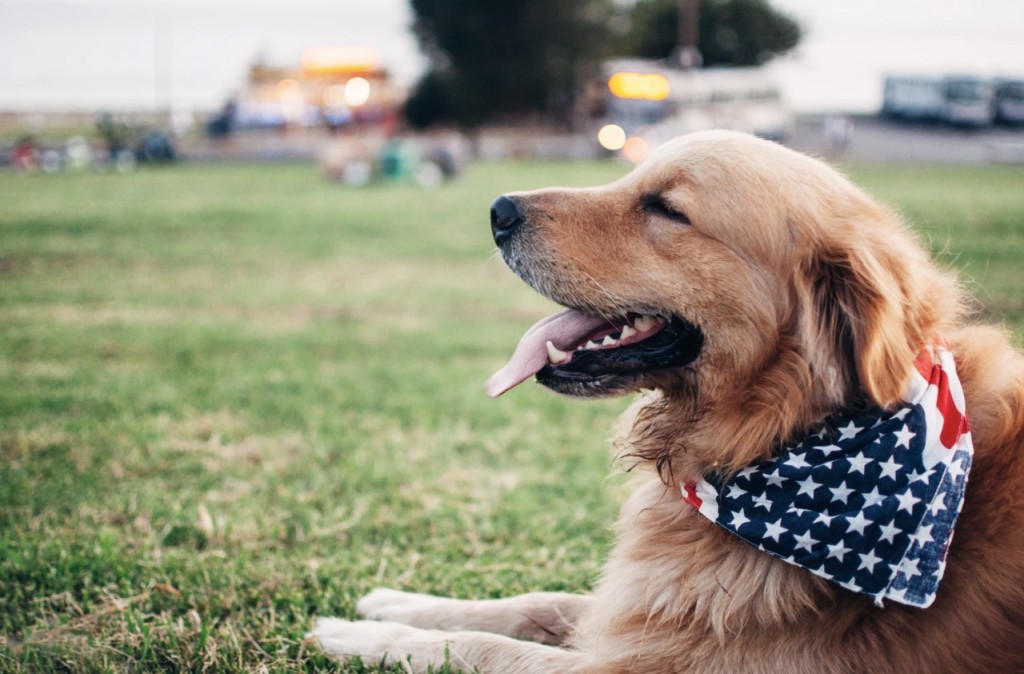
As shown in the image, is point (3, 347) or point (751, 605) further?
point (3, 347)

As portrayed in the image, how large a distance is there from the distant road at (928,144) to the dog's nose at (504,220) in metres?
30.1

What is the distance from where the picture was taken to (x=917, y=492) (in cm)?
225

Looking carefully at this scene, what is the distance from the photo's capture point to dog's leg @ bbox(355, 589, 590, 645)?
3.03 metres

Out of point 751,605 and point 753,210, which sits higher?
point 753,210

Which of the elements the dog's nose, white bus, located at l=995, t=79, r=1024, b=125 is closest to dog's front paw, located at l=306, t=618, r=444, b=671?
the dog's nose

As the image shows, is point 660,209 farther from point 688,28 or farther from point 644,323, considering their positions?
Answer: point 688,28

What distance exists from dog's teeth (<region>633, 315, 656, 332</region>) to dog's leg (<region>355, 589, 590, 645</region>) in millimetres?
972

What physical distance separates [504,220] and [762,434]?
1.14 metres

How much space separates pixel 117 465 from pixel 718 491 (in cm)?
326

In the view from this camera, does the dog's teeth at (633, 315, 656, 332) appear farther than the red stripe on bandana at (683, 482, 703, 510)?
Yes

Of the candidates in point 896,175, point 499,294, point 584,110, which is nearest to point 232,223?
point 499,294

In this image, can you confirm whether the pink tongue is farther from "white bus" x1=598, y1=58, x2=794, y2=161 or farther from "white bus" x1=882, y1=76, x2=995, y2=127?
"white bus" x1=598, y1=58, x2=794, y2=161

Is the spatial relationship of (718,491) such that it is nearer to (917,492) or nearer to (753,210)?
(917,492)

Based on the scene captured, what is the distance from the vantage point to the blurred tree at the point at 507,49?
Answer: 55.6 m
